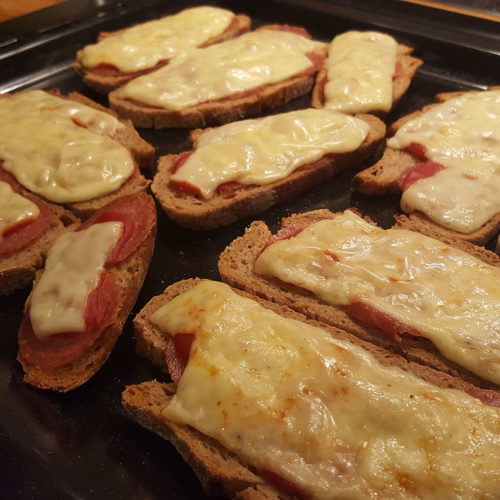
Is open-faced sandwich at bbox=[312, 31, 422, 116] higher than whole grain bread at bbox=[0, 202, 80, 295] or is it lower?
higher

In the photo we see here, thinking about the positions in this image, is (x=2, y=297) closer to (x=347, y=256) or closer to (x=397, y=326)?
(x=347, y=256)

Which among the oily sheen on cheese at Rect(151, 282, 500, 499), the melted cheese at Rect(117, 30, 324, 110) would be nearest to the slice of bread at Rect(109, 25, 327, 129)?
the melted cheese at Rect(117, 30, 324, 110)

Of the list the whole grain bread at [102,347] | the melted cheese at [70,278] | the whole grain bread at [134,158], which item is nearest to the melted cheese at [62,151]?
the whole grain bread at [134,158]

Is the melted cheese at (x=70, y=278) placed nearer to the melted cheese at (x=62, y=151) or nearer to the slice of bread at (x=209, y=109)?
the melted cheese at (x=62, y=151)

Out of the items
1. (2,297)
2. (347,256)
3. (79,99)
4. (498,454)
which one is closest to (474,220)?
(347,256)

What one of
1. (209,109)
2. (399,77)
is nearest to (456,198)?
(399,77)

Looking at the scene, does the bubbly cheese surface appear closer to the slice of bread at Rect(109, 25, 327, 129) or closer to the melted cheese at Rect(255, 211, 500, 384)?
the slice of bread at Rect(109, 25, 327, 129)

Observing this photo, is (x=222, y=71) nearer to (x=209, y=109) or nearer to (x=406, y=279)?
(x=209, y=109)
